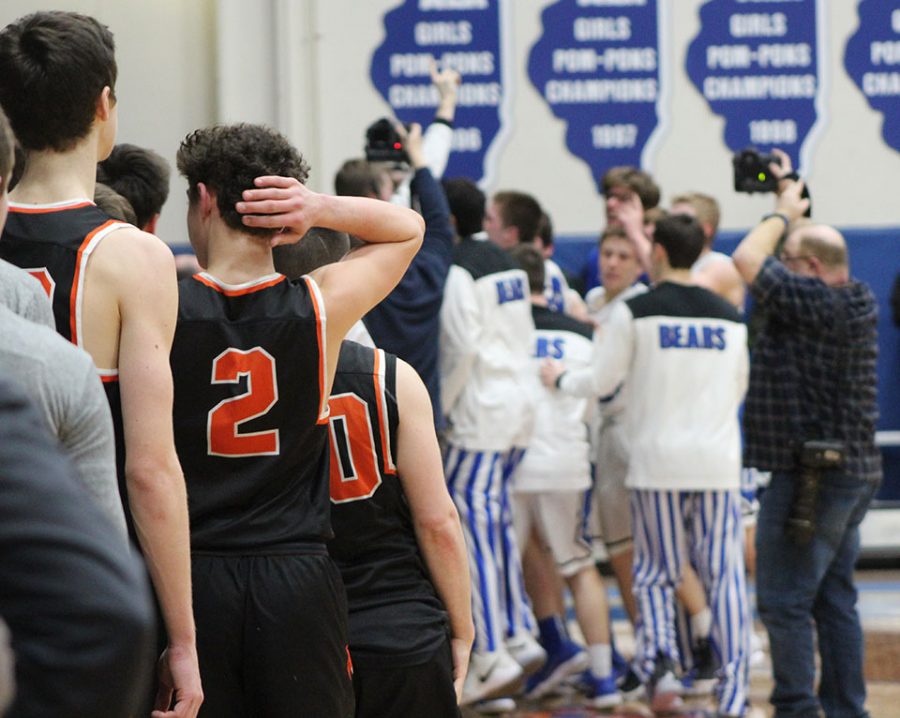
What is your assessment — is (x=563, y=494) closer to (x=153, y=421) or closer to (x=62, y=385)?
(x=153, y=421)

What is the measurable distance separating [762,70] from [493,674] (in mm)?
4413

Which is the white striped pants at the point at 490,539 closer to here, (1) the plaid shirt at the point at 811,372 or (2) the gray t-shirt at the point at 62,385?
(1) the plaid shirt at the point at 811,372

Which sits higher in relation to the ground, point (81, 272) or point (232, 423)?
point (81, 272)

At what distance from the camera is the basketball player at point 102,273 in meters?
2.32

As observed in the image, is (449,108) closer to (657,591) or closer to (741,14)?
(657,591)

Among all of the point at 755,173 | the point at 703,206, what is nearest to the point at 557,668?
the point at 755,173

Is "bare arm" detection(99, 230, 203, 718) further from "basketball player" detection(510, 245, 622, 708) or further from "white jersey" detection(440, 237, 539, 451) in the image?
"basketball player" detection(510, 245, 622, 708)

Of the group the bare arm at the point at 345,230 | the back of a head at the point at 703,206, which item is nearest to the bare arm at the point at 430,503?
the bare arm at the point at 345,230

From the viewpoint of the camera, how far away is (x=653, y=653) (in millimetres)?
5684

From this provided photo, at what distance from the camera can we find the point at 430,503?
2828mm

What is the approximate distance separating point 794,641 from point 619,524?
3.98 feet

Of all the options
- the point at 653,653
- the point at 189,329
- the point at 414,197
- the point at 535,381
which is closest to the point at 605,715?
the point at 653,653

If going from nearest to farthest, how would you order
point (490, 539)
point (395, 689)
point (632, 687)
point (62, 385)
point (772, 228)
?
point (62, 385)
point (395, 689)
point (772, 228)
point (490, 539)
point (632, 687)

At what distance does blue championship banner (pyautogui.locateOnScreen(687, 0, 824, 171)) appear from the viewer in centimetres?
862
